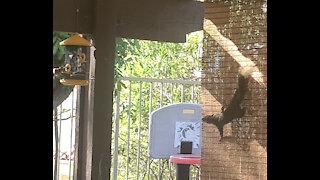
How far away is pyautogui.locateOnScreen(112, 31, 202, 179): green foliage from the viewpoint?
2.15 m

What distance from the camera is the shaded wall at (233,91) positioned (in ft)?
4.53

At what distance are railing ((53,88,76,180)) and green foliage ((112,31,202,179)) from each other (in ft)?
1.62

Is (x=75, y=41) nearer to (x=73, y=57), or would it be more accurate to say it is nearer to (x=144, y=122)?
(x=73, y=57)

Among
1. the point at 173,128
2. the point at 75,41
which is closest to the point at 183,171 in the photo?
the point at 173,128

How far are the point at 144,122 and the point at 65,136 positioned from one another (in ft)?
4.47

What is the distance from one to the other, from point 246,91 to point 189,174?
1.25 metres

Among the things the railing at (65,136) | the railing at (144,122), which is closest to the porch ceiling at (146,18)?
the railing at (65,136)

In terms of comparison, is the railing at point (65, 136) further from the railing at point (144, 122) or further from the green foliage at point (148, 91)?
the railing at point (144, 122)

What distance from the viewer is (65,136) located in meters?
1.47

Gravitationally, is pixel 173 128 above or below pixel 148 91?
below

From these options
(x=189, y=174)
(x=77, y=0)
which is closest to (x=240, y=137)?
(x=77, y=0)

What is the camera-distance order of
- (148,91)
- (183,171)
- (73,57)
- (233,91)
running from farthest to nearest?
(148,91) → (183,171) → (73,57) → (233,91)

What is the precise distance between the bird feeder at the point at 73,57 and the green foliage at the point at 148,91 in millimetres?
383
